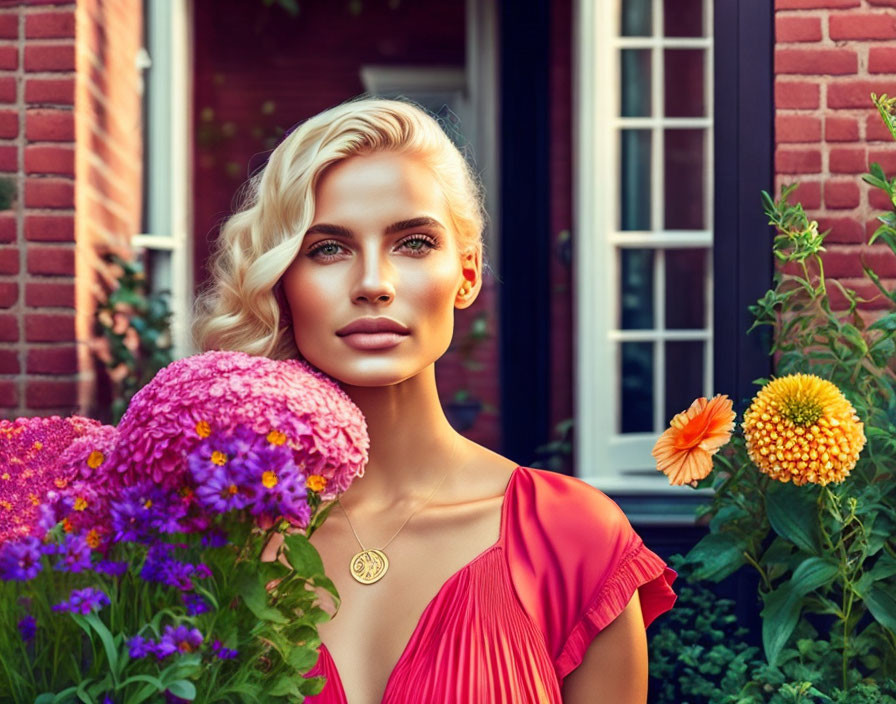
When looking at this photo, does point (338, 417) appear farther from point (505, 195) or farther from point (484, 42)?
point (484, 42)

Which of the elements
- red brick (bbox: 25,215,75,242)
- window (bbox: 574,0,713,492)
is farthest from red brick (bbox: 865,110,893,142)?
red brick (bbox: 25,215,75,242)

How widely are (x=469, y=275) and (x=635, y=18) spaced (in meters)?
2.45

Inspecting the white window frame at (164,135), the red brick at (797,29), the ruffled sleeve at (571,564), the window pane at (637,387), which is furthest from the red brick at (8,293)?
the red brick at (797,29)

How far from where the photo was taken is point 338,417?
144 centimetres

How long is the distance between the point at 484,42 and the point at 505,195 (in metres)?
1.07

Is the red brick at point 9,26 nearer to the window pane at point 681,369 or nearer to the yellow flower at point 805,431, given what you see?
the yellow flower at point 805,431

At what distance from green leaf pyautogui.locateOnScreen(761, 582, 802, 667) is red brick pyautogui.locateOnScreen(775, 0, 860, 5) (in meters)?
1.55

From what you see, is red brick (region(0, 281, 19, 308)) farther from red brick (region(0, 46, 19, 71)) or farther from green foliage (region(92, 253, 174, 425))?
red brick (region(0, 46, 19, 71))

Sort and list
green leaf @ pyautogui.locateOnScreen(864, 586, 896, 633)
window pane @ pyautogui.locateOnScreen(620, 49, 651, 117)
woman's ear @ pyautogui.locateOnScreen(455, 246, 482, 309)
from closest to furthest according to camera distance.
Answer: woman's ear @ pyautogui.locateOnScreen(455, 246, 482, 309) < green leaf @ pyautogui.locateOnScreen(864, 586, 896, 633) < window pane @ pyautogui.locateOnScreen(620, 49, 651, 117)

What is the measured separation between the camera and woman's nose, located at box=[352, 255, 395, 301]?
5.49 ft

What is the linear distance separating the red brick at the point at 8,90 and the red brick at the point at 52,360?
0.69 metres

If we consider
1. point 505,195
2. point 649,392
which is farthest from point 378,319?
point 505,195

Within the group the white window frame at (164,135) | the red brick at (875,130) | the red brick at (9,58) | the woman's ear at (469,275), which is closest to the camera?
the woman's ear at (469,275)

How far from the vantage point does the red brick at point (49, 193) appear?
3123mm
